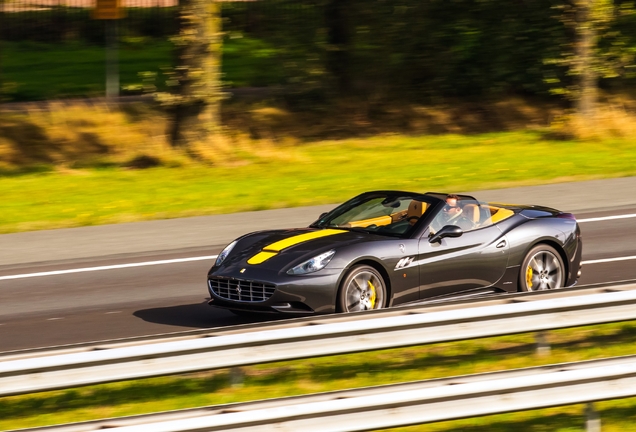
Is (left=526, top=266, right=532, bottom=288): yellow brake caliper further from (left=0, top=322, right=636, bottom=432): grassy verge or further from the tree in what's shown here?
the tree

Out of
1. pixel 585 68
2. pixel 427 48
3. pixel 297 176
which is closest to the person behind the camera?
pixel 297 176

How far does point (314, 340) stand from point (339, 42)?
2197cm

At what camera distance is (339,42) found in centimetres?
2762

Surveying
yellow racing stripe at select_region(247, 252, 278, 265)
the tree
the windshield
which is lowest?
yellow racing stripe at select_region(247, 252, 278, 265)

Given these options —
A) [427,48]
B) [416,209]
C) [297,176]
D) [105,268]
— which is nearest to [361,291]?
[416,209]

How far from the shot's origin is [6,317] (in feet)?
34.6

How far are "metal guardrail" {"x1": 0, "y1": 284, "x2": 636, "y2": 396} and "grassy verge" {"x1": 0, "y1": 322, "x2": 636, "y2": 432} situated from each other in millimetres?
563

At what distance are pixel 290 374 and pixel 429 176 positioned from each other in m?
12.4

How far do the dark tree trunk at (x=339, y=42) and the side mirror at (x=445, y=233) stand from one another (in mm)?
18012

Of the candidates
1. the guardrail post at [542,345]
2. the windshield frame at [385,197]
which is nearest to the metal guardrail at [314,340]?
the guardrail post at [542,345]

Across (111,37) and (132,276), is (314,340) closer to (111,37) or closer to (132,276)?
(132,276)

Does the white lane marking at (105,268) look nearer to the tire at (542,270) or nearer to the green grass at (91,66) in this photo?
the tire at (542,270)

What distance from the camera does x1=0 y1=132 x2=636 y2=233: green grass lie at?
17219 millimetres

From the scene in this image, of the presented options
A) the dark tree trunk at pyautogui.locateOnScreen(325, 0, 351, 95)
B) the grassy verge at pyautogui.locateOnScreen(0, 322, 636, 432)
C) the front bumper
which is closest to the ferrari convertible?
the front bumper
